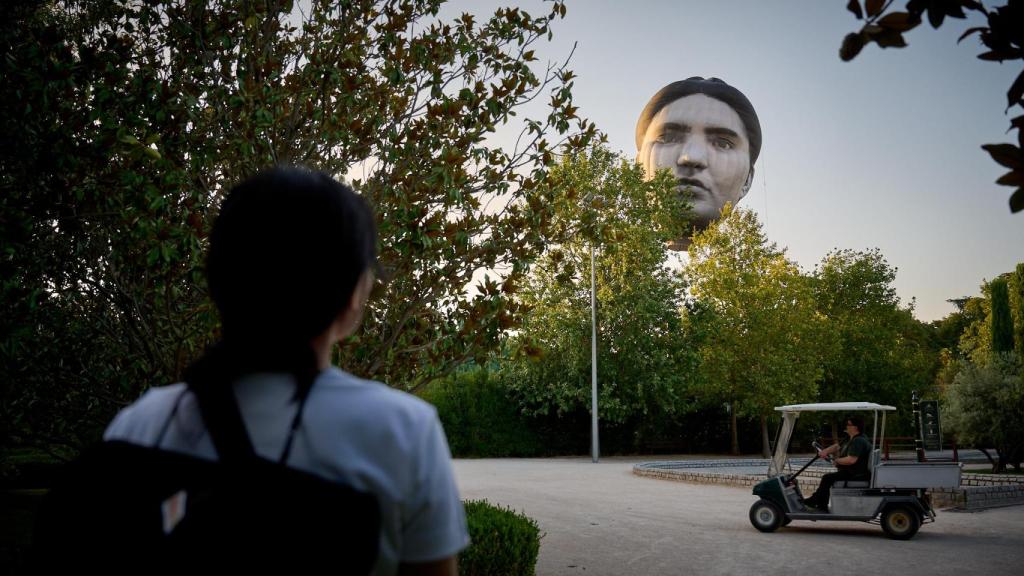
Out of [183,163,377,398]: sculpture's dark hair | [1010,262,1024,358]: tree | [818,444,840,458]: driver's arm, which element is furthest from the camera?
[1010,262,1024,358]: tree

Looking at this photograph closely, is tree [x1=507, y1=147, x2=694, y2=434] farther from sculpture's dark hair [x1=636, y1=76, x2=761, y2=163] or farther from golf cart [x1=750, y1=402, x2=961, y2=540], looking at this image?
golf cart [x1=750, y1=402, x2=961, y2=540]

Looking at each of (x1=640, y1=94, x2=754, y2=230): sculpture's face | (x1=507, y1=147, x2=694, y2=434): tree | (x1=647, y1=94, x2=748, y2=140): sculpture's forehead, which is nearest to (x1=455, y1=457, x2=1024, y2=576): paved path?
(x1=507, y1=147, x2=694, y2=434): tree

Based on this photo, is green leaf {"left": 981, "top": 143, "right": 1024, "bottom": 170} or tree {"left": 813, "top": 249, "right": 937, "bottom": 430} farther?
tree {"left": 813, "top": 249, "right": 937, "bottom": 430}

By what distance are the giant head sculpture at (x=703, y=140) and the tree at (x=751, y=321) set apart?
9252 mm

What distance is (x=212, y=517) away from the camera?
3.96ft

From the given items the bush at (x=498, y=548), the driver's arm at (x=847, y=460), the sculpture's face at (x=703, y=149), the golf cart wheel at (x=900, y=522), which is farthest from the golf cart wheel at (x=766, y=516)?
the sculpture's face at (x=703, y=149)

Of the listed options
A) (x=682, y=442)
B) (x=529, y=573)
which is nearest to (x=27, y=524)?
(x=529, y=573)

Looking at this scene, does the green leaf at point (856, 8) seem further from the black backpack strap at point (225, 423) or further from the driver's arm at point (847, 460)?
the driver's arm at point (847, 460)

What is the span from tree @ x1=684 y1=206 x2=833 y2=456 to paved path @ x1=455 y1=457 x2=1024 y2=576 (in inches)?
755

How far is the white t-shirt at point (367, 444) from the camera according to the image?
124cm

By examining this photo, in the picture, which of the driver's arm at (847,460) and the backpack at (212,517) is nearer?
the backpack at (212,517)

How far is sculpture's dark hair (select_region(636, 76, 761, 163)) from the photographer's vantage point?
4809 centimetres

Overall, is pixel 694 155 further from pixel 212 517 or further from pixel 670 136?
pixel 212 517

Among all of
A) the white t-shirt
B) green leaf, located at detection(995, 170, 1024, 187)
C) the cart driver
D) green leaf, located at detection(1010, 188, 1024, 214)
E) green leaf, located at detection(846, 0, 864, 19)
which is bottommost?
the cart driver
